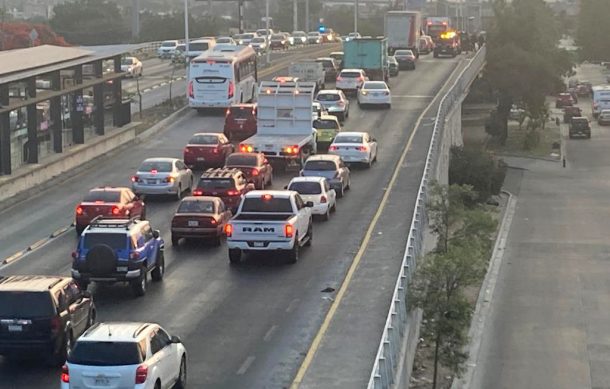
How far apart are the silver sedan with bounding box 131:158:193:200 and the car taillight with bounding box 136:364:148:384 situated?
2314 cm

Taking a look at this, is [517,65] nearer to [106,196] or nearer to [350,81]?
[350,81]

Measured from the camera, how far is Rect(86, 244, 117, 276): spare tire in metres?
29.4

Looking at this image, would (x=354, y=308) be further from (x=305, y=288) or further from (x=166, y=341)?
(x=166, y=341)

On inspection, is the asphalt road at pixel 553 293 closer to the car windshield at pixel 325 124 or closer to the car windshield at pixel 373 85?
the car windshield at pixel 325 124

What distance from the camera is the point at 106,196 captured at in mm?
38188

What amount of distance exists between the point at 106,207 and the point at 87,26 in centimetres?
12405

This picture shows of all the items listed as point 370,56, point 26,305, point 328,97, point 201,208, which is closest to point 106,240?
point 26,305

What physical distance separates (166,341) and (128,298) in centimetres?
855

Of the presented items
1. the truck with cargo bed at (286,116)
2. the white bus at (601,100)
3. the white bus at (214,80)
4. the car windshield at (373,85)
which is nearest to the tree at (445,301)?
the truck with cargo bed at (286,116)

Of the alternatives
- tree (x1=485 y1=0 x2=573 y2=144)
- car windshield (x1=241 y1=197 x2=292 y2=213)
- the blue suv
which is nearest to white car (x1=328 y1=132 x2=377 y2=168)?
car windshield (x1=241 y1=197 x2=292 y2=213)

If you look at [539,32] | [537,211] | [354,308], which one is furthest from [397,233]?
[539,32]

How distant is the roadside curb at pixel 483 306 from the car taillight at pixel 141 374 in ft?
35.6

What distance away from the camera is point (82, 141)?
52062mm

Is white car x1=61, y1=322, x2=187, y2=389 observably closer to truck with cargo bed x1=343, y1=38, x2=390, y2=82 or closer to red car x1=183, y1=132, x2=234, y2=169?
red car x1=183, y1=132, x2=234, y2=169
